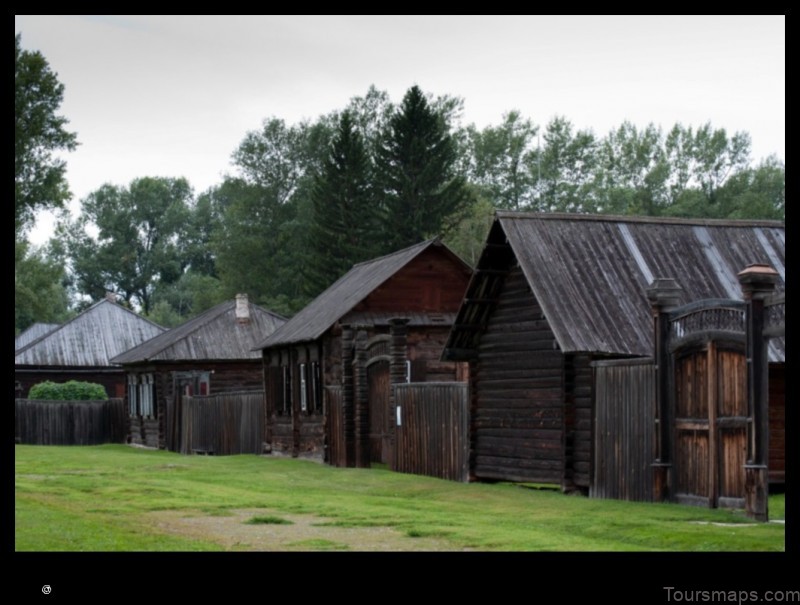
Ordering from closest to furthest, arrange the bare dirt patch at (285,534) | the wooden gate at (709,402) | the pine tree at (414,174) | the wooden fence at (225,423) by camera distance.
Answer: the bare dirt patch at (285,534)
the wooden gate at (709,402)
the wooden fence at (225,423)
the pine tree at (414,174)

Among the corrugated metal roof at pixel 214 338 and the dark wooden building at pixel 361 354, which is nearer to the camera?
the dark wooden building at pixel 361 354

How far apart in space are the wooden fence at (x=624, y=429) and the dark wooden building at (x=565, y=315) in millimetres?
224

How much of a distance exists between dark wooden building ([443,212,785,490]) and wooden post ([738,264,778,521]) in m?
3.30

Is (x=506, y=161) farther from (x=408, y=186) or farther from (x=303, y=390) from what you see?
(x=303, y=390)

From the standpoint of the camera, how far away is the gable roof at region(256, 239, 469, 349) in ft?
112

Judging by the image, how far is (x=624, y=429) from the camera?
2014 cm

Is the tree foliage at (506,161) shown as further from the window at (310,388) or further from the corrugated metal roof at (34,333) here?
the window at (310,388)

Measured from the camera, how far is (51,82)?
1928 inches

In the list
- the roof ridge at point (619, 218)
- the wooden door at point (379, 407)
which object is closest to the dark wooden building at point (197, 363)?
the wooden door at point (379, 407)

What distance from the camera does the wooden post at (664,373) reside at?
61.8ft

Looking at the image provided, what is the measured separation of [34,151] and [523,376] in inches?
1280

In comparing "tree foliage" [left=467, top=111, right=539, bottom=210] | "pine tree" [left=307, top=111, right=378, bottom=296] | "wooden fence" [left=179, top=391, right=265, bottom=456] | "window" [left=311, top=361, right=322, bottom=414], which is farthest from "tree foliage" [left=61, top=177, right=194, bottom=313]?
"window" [left=311, top=361, right=322, bottom=414]

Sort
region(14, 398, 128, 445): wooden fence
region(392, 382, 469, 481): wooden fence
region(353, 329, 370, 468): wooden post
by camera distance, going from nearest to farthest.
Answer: region(392, 382, 469, 481): wooden fence < region(353, 329, 370, 468): wooden post < region(14, 398, 128, 445): wooden fence

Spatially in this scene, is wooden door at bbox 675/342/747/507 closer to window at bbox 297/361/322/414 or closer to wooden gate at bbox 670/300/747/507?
wooden gate at bbox 670/300/747/507
